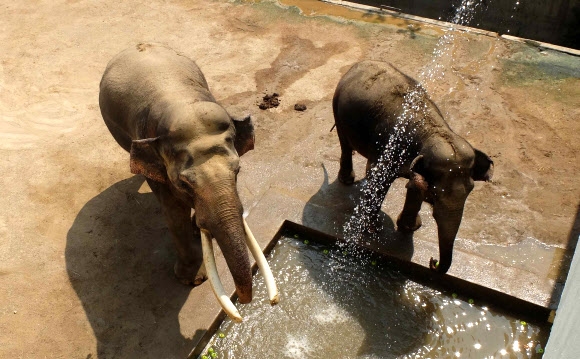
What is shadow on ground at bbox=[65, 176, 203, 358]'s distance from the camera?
5516 millimetres

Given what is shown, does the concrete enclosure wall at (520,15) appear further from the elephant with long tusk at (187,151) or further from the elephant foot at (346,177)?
the elephant with long tusk at (187,151)

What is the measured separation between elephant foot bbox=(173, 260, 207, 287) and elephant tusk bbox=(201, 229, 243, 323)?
1378 millimetres

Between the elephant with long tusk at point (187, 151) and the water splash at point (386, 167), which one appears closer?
the elephant with long tusk at point (187, 151)

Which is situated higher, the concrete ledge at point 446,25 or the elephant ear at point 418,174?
the concrete ledge at point 446,25

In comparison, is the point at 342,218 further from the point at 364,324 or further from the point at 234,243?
the point at 234,243

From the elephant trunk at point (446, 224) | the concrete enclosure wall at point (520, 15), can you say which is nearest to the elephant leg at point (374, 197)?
the elephant trunk at point (446, 224)

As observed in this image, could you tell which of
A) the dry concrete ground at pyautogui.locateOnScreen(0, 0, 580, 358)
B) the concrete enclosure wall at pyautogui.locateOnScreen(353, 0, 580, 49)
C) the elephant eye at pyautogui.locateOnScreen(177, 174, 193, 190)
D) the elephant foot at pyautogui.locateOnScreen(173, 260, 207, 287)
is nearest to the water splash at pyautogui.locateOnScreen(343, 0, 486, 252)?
the dry concrete ground at pyautogui.locateOnScreen(0, 0, 580, 358)

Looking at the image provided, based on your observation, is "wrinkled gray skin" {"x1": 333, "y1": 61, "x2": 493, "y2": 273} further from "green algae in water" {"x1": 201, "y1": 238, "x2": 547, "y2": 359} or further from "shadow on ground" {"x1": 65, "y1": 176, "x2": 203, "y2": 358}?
"shadow on ground" {"x1": 65, "y1": 176, "x2": 203, "y2": 358}

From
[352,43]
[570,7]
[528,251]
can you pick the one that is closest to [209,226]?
[528,251]

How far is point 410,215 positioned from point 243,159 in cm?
263

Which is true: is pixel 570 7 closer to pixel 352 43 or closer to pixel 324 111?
pixel 352 43

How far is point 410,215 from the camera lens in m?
6.37

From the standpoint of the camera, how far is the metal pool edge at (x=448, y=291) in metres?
5.65

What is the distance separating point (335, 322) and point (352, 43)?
6.43 meters
